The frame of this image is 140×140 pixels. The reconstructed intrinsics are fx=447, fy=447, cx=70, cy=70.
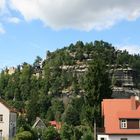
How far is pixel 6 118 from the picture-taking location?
72438 mm

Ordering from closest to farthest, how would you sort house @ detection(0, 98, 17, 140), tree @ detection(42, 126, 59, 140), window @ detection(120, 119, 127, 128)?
1. window @ detection(120, 119, 127, 128)
2. house @ detection(0, 98, 17, 140)
3. tree @ detection(42, 126, 59, 140)

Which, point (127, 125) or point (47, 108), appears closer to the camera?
point (127, 125)

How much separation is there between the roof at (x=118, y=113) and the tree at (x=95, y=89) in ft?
10.4

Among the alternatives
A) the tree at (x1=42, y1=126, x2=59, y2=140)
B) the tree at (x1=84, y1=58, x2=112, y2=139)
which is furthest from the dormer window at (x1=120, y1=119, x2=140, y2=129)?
the tree at (x1=42, y1=126, x2=59, y2=140)

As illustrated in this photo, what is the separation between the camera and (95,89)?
205 feet

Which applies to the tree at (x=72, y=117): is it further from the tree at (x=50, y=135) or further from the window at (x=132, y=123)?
the window at (x=132, y=123)

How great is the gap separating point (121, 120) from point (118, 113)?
1045 mm

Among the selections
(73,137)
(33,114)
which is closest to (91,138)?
(73,137)

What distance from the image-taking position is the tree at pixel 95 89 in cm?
6062

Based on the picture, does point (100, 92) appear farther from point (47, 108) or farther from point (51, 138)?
point (47, 108)

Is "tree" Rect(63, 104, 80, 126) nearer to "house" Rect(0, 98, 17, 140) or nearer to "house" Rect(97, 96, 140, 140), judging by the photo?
"house" Rect(0, 98, 17, 140)

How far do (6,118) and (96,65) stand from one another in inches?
722

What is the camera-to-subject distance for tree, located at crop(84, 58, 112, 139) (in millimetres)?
60625

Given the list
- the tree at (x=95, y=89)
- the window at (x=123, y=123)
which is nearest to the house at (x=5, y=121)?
the tree at (x=95, y=89)
